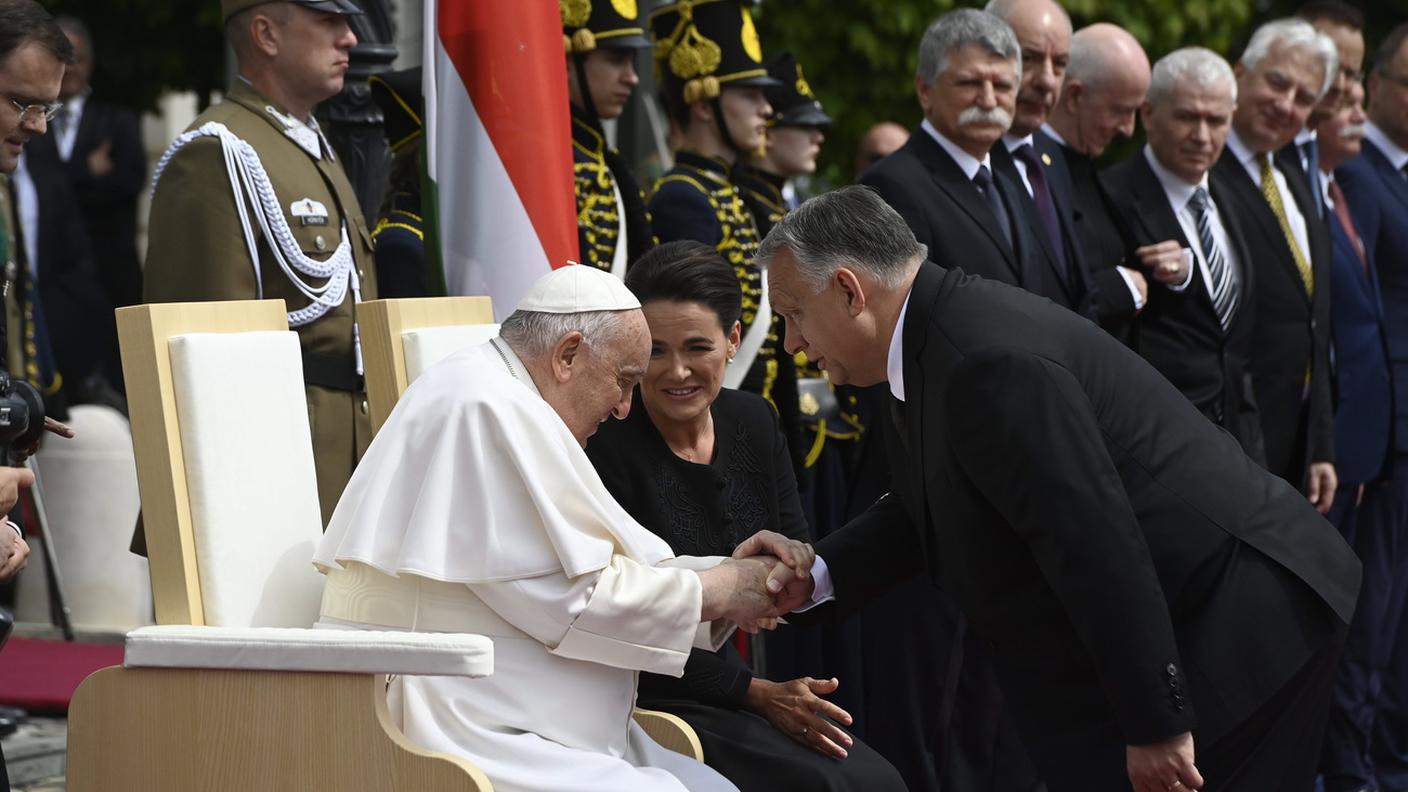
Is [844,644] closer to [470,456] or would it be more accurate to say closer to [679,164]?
[679,164]

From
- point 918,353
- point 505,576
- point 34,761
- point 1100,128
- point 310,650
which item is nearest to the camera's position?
point 310,650

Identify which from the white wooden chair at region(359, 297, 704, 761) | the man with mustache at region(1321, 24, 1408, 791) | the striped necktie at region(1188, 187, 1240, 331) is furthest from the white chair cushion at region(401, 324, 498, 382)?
the man with mustache at region(1321, 24, 1408, 791)

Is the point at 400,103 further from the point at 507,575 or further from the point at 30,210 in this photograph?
the point at 30,210

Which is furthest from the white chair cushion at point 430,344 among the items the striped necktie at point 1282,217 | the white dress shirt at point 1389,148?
the white dress shirt at point 1389,148

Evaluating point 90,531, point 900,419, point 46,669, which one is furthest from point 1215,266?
point 90,531

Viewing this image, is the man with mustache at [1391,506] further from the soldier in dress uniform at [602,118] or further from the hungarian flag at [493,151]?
the hungarian flag at [493,151]

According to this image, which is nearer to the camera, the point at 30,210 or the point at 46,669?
the point at 46,669

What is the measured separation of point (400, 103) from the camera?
599cm

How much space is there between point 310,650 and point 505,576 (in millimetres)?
369

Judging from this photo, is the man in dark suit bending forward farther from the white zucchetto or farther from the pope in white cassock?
the pope in white cassock

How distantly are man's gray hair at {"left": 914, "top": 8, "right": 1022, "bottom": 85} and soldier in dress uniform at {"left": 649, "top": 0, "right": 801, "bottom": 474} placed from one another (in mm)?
863

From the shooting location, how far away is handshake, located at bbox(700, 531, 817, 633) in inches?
153

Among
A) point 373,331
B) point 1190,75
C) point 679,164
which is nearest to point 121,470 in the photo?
point 679,164

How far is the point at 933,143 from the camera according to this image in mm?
5762
